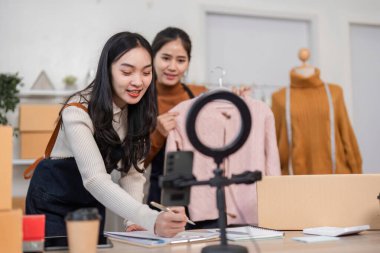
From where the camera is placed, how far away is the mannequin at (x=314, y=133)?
8.84ft

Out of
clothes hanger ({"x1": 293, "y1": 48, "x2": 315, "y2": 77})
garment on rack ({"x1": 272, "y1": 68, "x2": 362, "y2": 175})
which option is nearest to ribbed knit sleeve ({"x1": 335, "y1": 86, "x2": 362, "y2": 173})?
garment on rack ({"x1": 272, "y1": 68, "x2": 362, "y2": 175})

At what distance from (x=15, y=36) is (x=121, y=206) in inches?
90.1

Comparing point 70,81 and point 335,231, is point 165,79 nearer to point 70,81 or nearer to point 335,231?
point 70,81

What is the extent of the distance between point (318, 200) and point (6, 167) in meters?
0.92

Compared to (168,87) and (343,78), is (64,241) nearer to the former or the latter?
(168,87)

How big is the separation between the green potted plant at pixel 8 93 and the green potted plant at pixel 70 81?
29cm

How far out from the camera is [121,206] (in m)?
1.37

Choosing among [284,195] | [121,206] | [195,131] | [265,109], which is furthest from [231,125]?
[195,131]

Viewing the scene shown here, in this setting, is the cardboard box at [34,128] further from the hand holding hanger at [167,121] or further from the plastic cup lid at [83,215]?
the plastic cup lid at [83,215]

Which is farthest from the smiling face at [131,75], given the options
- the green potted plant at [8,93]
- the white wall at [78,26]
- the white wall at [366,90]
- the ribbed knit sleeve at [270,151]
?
the white wall at [366,90]

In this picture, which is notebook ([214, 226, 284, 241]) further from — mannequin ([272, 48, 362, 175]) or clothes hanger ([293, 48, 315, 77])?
clothes hanger ([293, 48, 315, 77])

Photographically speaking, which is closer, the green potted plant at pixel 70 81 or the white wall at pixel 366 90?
the green potted plant at pixel 70 81

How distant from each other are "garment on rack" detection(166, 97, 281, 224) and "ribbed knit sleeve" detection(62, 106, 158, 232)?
768mm

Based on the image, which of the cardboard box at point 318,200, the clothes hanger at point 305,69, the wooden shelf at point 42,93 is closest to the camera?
the cardboard box at point 318,200
